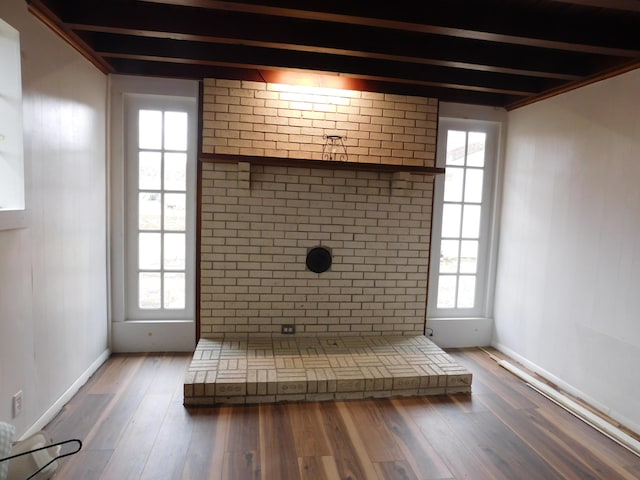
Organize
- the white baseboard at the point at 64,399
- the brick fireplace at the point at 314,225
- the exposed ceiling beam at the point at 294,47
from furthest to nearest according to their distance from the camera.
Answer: the brick fireplace at the point at 314,225 < the exposed ceiling beam at the point at 294,47 < the white baseboard at the point at 64,399

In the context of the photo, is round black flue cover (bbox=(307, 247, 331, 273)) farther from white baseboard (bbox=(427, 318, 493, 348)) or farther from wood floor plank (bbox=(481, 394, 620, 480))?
wood floor plank (bbox=(481, 394, 620, 480))

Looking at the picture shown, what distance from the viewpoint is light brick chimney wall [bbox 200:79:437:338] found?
10.8ft

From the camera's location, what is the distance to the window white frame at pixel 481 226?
373 centimetres

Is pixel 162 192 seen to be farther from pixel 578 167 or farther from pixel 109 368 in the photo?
pixel 578 167

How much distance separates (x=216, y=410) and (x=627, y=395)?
2.77m

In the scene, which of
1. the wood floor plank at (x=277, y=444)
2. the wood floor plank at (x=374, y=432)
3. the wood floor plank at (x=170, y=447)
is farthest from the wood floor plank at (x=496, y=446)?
the wood floor plank at (x=170, y=447)

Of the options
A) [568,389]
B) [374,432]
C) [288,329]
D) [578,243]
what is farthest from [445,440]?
[578,243]

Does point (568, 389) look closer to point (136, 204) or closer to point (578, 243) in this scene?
point (578, 243)

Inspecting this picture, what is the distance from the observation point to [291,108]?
332 centimetres

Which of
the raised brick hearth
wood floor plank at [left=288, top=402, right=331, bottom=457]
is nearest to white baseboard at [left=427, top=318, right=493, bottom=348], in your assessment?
the raised brick hearth

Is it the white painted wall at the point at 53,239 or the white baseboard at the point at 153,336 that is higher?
the white painted wall at the point at 53,239

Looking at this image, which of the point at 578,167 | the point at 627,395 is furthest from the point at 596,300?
the point at 578,167

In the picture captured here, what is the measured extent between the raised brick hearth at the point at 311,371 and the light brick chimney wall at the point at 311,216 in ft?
0.82

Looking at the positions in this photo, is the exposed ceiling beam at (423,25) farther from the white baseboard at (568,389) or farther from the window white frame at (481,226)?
the white baseboard at (568,389)
